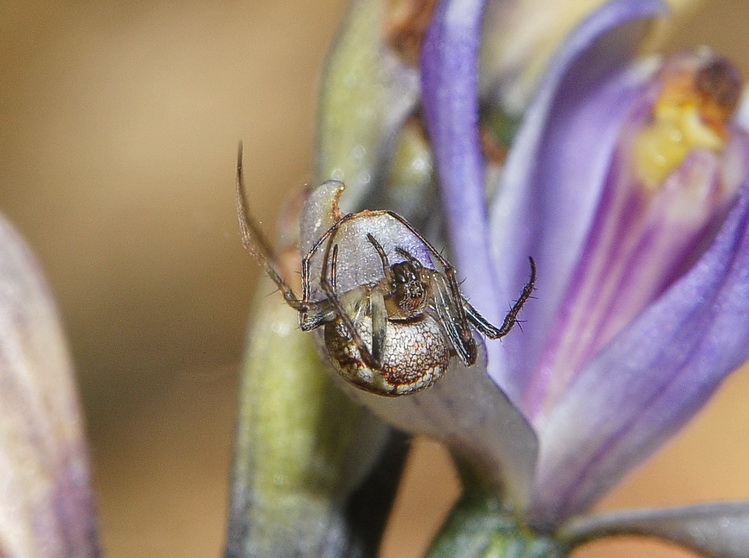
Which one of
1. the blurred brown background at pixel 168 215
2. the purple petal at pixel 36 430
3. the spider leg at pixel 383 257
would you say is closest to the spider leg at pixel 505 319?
the spider leg at pixel 383 257

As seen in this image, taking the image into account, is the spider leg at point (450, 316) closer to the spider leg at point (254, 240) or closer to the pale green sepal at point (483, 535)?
the spider leg at point (254, 240)

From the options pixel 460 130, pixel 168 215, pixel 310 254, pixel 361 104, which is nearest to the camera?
pixel 310 254

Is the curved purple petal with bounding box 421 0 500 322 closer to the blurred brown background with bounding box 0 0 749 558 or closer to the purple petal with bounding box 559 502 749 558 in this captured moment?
the purple petal with bounding box 559 502 749 558

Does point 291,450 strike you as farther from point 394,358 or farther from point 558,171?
point 558,171

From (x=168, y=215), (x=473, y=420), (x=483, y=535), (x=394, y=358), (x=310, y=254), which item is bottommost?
(x=483, y=535)

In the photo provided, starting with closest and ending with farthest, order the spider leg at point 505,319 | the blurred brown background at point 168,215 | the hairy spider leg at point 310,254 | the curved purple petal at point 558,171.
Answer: the hairy spider leg at point 310,254 < the spider leg at point 505,319 < the curved purple petal at point 558,171 < the blurred brown background at point 168,215

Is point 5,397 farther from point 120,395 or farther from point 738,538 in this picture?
point 120,395

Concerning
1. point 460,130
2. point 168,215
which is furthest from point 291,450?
point 168,215

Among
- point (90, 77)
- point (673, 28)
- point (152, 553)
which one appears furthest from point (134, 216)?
point (673, 28)
